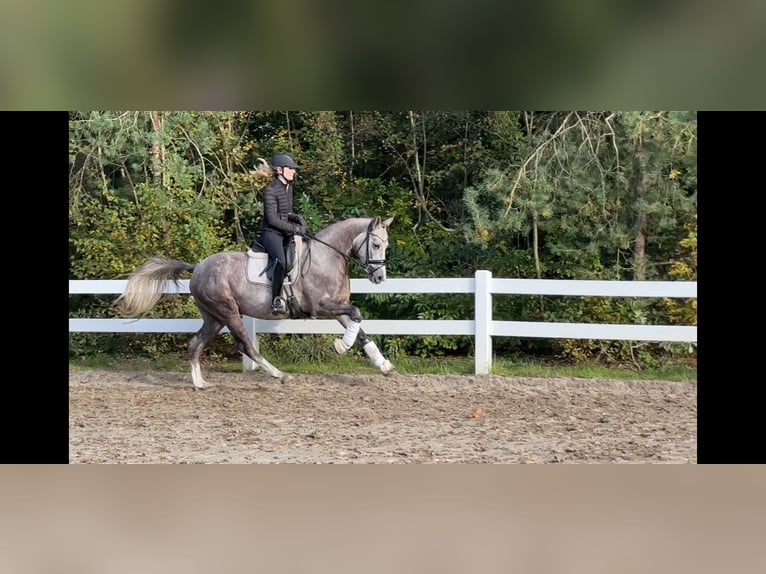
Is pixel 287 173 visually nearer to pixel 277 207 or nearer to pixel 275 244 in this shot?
pixel 277 207

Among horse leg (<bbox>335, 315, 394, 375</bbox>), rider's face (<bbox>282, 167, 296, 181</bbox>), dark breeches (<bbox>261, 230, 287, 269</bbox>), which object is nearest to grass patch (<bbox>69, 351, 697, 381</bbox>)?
horse leg (<bbox>335, 315, 394, 375</bbox>)

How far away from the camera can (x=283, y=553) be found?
5512 mm

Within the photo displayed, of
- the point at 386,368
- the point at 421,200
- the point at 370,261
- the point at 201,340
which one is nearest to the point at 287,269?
the point at 370,261

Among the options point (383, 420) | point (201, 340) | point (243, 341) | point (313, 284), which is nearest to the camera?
point (383, 420)

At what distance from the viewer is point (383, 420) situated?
813 cm

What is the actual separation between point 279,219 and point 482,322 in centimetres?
250

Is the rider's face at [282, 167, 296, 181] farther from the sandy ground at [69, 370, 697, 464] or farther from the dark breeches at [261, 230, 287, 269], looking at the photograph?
the sandy ground at [69, 370, 697, 464]

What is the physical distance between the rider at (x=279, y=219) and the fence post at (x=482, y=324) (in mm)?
2069

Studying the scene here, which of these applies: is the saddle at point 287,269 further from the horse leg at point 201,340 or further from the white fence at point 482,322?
the white fence at point 482,322

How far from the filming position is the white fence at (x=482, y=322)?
923 cm
